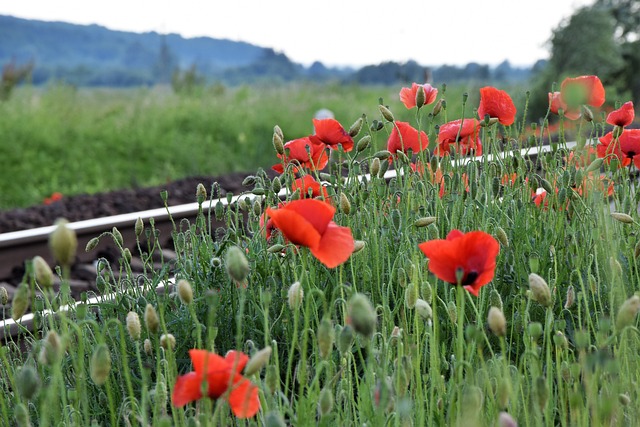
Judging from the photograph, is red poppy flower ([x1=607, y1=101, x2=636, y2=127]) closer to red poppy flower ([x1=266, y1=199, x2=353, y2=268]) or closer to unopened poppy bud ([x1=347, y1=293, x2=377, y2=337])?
red poppy flower ([x1=266, y1=199, x2=353, y2=268])

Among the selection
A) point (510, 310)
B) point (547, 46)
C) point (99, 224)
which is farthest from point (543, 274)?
point (547, 46)

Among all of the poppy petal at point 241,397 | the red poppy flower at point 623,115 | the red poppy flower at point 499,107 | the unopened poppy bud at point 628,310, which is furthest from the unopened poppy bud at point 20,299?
the red poppy flower at point 623,115

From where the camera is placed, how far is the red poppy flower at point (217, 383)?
126 cm

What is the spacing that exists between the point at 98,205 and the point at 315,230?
208 inches

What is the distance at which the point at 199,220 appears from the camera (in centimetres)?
240

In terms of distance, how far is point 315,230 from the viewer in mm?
1495

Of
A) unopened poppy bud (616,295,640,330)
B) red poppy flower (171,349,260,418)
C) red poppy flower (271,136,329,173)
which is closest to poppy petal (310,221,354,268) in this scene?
red poppy flower (171,349,260,418)

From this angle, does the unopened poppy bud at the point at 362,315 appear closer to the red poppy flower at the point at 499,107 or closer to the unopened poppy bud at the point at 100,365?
the unopened poppy bud at the point at 100,365

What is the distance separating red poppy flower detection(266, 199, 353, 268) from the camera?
1481mm

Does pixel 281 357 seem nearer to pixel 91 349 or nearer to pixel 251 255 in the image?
pixel 251 255

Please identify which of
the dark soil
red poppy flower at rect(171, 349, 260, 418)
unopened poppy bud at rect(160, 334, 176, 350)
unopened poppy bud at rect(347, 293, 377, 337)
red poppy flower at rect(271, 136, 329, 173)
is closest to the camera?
unopened poppy bud at rect(347, 293, 377, 337)

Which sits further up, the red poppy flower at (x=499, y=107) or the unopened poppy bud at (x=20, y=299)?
the red poppy flower at (x=499, y=107)

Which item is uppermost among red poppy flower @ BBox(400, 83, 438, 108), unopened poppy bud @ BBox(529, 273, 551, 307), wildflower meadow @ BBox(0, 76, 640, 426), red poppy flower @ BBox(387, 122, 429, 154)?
red poppy flower @ BBox(400, 83, 438, 108)

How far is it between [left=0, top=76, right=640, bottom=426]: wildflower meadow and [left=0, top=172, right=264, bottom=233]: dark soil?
3.69 m
